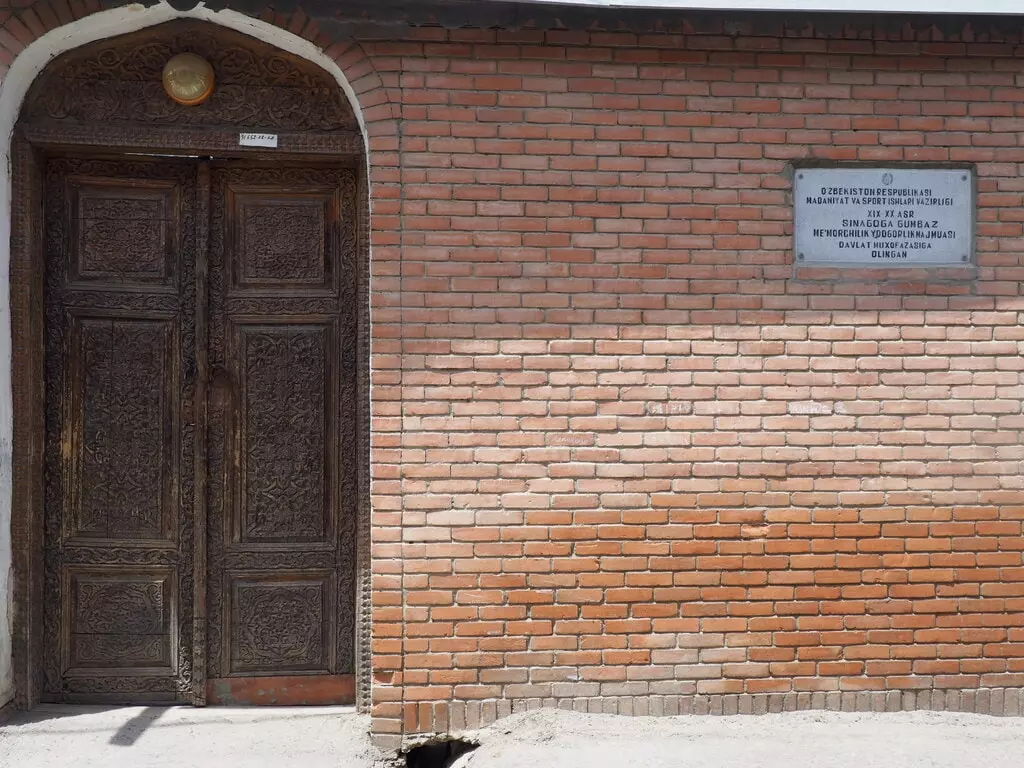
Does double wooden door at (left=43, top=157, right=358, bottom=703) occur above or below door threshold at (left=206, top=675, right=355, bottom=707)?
above

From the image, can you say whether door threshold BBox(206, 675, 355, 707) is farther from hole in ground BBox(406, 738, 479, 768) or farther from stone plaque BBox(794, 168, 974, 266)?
stone plaque BBox(794, 168, 974, 266)

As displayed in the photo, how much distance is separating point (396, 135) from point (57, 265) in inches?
66.2

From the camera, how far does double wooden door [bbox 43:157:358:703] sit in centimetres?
396

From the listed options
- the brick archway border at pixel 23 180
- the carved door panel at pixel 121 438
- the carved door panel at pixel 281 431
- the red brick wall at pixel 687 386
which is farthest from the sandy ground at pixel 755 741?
the carved door panel at pixel 121 438

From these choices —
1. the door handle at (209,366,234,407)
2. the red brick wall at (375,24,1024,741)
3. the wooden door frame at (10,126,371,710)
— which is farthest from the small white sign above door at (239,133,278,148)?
the door handle at (209,366,234,407)

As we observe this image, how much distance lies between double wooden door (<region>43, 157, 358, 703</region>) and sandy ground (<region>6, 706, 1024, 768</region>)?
0.77 feet

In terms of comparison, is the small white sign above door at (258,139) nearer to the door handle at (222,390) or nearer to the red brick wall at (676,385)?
the red brick wall at (676,385)

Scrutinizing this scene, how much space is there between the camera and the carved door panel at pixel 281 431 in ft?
13.1

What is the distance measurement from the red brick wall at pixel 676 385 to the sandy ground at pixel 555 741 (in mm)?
127

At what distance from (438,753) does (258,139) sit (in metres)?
2.86

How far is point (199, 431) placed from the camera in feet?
13.0

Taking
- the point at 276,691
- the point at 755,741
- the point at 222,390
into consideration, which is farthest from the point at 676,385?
the point at 276,691

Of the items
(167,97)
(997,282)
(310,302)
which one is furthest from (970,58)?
(167,97)

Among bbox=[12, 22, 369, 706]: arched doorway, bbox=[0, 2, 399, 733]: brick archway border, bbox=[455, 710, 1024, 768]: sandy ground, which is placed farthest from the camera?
bbox=[12, 22, 369, 706]: arched doorway
